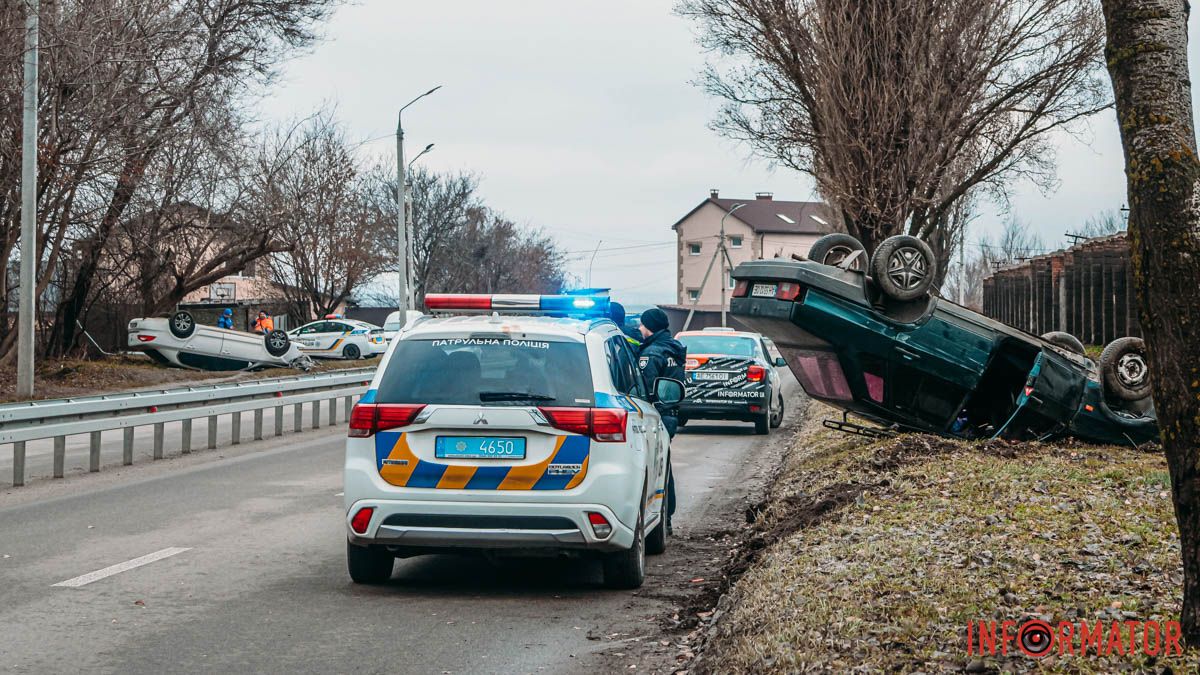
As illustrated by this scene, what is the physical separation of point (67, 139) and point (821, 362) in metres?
19.5

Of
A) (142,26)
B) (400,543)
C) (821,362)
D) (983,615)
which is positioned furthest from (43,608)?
(142,26)

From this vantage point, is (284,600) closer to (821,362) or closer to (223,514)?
(223,514)

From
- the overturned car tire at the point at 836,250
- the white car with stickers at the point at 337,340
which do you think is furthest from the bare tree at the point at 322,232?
the overturned car tire at the point at 836,250

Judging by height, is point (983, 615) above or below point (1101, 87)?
below

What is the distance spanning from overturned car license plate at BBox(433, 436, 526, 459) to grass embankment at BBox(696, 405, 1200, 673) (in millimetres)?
1518

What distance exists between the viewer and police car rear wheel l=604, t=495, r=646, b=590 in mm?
8469

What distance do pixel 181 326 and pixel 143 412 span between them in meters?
22.4

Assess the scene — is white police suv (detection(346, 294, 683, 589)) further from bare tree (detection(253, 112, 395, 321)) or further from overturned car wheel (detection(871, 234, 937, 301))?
bare tree (detection(253, 112, 395, 321))

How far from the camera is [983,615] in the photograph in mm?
5992

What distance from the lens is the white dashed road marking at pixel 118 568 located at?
8541 mm

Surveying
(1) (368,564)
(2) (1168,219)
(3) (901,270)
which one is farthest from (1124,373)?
(2) (1168,219)

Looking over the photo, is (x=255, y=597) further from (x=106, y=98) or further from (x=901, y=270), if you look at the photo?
(x=106, y=98)

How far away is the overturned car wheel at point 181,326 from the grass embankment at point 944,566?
2942 cm

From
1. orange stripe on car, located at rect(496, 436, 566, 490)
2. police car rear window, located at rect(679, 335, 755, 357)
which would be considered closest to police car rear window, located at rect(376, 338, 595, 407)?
orange stripe on car, located at rect(496, 436, 566, 490)
